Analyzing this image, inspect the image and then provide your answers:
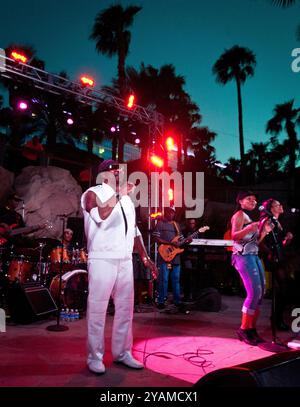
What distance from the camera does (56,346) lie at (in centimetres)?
488

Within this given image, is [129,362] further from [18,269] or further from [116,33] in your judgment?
[116,33]

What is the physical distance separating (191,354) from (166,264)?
3999 millimetres

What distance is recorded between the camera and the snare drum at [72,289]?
7.38 metres

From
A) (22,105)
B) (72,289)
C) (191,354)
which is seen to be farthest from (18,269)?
(22,105)

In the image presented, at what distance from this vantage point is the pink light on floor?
3945mm

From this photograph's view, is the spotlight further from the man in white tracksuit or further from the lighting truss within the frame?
the man in white tracksuit

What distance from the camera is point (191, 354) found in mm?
4602

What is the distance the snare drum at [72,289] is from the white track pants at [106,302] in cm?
362

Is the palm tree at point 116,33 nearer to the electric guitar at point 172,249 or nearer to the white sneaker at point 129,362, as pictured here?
the electric guitar at point 172,249

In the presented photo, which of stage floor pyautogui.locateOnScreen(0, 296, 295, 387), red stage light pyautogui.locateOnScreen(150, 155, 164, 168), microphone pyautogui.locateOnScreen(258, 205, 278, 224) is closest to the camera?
stage floor pyautogui.locateOnScreen(0, 296, 295, 387)

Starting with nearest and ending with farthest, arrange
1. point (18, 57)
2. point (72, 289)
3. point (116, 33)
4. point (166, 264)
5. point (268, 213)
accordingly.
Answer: point (268, 213)
point (72, 289)
point (166, 264)
point (18, 57)
point (116, 33)

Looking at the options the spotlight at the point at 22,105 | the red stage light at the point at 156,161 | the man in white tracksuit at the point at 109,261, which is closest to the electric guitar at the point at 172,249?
the red stage light at the point at 156,161

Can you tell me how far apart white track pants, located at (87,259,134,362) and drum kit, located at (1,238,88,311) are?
145 inches

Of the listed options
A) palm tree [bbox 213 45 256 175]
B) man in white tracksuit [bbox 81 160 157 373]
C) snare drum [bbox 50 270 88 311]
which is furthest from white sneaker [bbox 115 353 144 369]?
palm tree [bbox 213 45 256 175]
